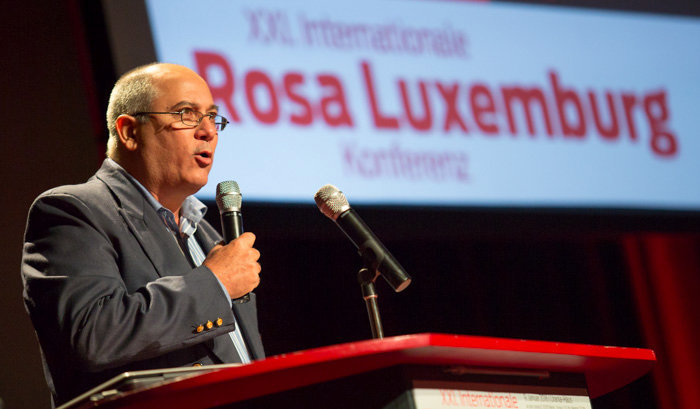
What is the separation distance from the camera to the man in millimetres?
1556

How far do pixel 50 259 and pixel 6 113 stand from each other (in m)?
1.61

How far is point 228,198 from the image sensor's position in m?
1.84

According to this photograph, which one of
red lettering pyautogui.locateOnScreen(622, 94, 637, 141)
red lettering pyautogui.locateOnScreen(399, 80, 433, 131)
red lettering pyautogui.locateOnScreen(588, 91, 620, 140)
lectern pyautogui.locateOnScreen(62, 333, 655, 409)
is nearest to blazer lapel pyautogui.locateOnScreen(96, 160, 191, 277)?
lectern pyautogui.locateOnScreen(62, 333, 655, 409)

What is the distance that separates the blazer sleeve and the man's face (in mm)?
293

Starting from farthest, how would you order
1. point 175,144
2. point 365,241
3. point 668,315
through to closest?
point 668,315 < point 175,144 < point 365,241

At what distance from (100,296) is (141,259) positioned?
8.1 inches

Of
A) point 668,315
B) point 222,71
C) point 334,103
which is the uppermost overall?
point 222,71

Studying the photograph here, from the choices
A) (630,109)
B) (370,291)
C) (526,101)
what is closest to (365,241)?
(370,291)

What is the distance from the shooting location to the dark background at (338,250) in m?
3.04

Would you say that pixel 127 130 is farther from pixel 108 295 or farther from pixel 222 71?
pixel 222 71

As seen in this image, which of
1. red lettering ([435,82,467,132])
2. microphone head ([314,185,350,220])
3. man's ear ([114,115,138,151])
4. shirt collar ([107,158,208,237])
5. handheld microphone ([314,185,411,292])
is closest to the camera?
handheld microphone ([314,185,411,292])

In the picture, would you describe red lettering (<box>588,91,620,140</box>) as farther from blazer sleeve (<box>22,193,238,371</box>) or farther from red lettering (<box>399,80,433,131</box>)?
blazer sleeve (<box>22,193,238,371</box>)

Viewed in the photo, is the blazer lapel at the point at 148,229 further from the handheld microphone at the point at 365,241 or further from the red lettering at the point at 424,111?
the red lettering at the point at 424,111

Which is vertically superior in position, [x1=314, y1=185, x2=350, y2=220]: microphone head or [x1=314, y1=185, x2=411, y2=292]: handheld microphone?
[x1=314, y1=185, x2=350, y2=220]: microphone head
